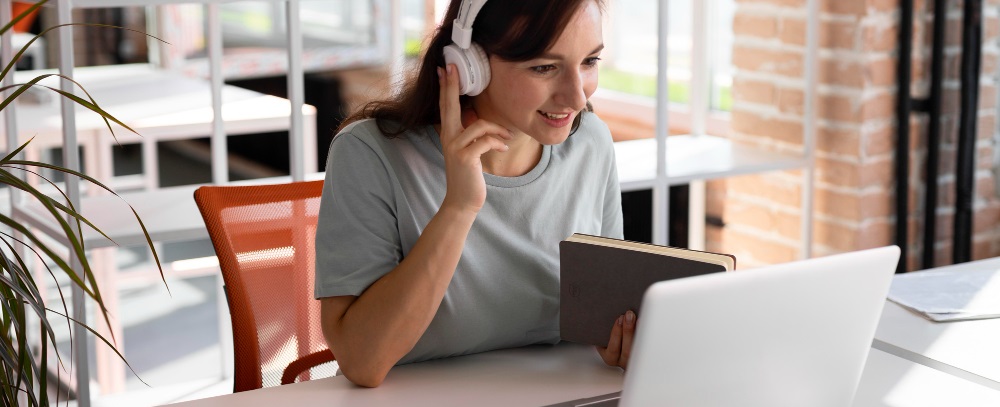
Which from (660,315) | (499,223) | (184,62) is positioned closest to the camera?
(660,315)

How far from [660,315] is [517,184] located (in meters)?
0.60

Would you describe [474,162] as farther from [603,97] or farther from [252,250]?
[603,97]

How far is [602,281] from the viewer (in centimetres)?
140

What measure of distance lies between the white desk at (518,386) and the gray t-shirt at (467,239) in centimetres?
7

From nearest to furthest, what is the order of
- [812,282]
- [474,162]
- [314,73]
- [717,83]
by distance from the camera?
[812,282] → [474,162] → [717,83] → [314,73]

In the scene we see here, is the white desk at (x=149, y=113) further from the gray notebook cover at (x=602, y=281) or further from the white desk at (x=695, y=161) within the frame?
the gray notebook cover at (x=602, y=281)

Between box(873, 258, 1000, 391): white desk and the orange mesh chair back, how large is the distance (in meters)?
0.86

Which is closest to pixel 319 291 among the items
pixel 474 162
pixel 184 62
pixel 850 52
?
pixel 474 162

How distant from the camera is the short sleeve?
1.47 metres

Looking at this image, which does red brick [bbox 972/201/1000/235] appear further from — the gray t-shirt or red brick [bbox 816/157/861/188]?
the gray t-shirt

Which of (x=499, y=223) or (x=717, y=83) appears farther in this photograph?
(x=717, y=83)

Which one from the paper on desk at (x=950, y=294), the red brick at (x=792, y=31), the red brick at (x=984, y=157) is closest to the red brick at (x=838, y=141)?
the red brick at (x=792, y=31)

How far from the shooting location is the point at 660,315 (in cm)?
105

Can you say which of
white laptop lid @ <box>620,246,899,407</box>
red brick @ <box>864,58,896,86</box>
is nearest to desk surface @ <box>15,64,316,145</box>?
red brick @ <box>864,58,896,86</box>
